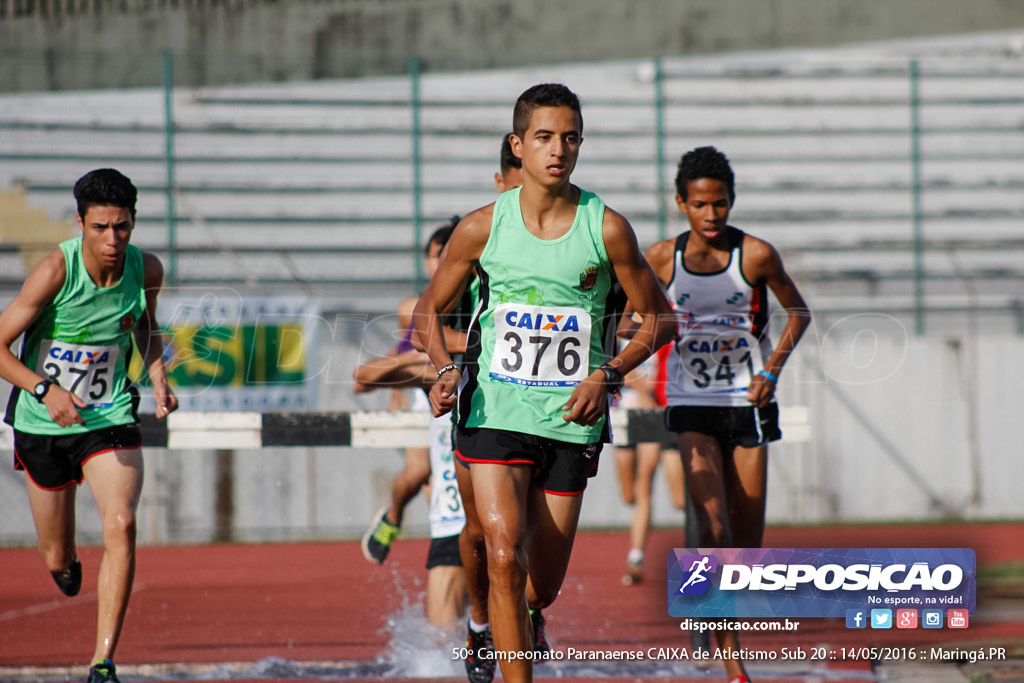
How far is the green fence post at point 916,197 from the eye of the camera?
13844 millimetres

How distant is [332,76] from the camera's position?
1593 cm

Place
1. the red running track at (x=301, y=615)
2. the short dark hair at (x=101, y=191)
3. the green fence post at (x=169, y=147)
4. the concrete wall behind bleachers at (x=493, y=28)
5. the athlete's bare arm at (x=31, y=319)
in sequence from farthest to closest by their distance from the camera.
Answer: the concrete wall behind bleachers at (x=493, y=28)
the green fence post at (x=169, y=147)
the red running track at (x=301, y=615)
the short dark hair at (x=101, y=191)
the athlete's bare arm at (x=31, y=319)

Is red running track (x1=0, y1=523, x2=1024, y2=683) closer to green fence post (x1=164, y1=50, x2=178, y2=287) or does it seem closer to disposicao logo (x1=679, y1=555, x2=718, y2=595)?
disposicao logo (x1=679, y1=555, x2=718, y2=595)

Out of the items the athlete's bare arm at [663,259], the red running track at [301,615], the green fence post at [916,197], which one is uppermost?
the green fence post at [916,197]

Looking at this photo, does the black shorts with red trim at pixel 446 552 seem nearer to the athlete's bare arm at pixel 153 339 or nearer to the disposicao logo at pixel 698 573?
the disposicao logo at pixel 698 573

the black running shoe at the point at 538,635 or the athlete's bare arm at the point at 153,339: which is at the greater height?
the athlete's bare arm at the point at 153,339

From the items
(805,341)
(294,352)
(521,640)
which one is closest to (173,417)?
(521,640)

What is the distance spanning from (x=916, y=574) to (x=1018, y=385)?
30.3ft

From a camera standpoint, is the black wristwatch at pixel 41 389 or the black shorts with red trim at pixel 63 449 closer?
the black wristwatch at pixel 41 389

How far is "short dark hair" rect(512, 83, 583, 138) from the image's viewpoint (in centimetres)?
411

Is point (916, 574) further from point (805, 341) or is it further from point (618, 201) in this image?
point (618, 201)

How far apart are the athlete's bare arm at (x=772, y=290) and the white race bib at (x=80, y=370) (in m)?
2.93

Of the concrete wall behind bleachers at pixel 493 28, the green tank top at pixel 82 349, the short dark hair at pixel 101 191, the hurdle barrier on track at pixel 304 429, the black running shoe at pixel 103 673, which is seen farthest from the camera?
the concrete wall behind bleachers at pixel 493 28

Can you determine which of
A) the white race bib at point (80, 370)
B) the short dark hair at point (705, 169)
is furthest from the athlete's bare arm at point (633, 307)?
the white race bib at point (80, 370)
